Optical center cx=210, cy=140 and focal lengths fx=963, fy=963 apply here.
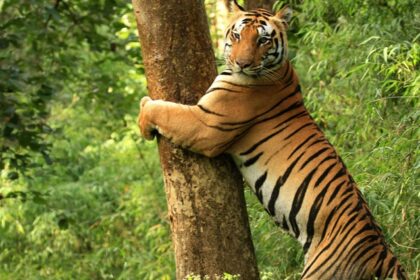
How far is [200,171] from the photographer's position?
4430mm

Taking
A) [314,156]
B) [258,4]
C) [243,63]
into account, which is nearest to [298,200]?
[314,156]

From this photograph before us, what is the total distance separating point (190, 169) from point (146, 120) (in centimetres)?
34

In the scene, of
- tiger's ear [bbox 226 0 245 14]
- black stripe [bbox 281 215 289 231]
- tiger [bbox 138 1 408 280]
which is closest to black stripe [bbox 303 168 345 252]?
tiger [bbox 138 1 408 280]

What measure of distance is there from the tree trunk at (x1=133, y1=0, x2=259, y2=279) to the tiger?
3.3 inches

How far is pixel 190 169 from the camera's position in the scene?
174 inches

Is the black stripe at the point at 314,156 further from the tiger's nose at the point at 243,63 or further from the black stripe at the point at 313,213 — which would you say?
the tiger's nose at the point at 243,63

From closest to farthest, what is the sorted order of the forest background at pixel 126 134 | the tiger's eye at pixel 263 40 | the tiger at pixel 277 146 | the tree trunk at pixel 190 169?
the tree trunk at pixel 190 169, the tiger at pixel 277 146, the tiger's eye at pixel 263 40, the forest background at pixel 126 134

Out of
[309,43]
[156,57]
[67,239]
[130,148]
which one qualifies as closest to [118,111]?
[130,148]

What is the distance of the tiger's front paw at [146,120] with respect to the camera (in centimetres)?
455

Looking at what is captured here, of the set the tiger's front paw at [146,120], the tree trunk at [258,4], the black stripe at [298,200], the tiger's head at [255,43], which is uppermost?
the tree trunk at [258,4]

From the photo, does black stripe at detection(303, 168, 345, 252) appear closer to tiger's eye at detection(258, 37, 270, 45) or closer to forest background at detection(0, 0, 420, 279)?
forest background at detection(0, 0, 420, 279)

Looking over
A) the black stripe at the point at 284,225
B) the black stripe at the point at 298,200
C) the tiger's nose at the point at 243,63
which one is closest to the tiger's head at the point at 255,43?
the tiger's nose at the point at 243,63

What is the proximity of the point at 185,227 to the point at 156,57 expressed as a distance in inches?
31.2

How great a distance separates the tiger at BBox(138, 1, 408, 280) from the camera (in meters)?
4.51
